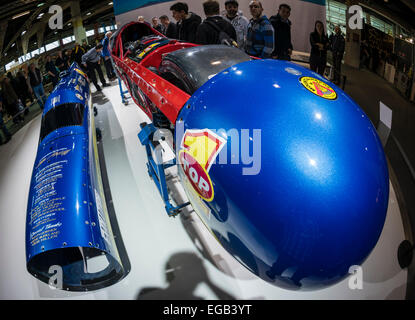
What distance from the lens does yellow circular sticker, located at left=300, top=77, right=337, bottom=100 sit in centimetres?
102

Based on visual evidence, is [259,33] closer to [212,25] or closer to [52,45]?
[212,25]

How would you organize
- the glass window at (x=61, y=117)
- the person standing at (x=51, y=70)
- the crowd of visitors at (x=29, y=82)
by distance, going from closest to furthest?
the glass window at (x=61, y=117)
the crowd of visitors at (x=29, y=82)
the person standing at (x=51, y=70)

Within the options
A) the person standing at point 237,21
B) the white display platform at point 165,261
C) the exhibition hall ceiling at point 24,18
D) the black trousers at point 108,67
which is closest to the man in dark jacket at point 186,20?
the person standing at point 237,21

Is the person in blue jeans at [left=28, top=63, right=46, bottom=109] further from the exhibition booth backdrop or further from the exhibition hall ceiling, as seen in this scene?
the exhibition booth backdrop

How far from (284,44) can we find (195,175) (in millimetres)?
3443

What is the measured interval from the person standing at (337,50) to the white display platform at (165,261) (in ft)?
4.42

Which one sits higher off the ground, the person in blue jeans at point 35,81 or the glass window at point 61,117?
the person in blue jeans at point 35,81

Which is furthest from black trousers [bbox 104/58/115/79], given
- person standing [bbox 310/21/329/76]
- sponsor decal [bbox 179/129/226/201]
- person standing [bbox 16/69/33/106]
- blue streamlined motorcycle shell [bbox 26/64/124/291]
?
sponsor decal [bbox 179/129/226/201]

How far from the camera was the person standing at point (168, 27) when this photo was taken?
545cm

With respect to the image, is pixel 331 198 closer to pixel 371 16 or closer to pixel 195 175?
pixel 195 175

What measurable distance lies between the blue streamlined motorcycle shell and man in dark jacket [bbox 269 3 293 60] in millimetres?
3113

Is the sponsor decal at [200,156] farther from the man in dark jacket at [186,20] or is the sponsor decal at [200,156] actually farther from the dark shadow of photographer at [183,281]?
the man in dark jacket at [186,20]

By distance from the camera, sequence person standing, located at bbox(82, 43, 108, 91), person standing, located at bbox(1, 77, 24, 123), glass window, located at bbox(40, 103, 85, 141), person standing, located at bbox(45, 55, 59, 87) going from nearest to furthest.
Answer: glass window, located at bbox(40, 103, 85, 141), person standing, located at bbox(1, 77, 24, 123), person standing, located at bbox(45, 55, 59, 87), person standing, located at bbox(82, 43, 108, 91)

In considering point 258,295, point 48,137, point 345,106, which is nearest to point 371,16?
point 345,106
